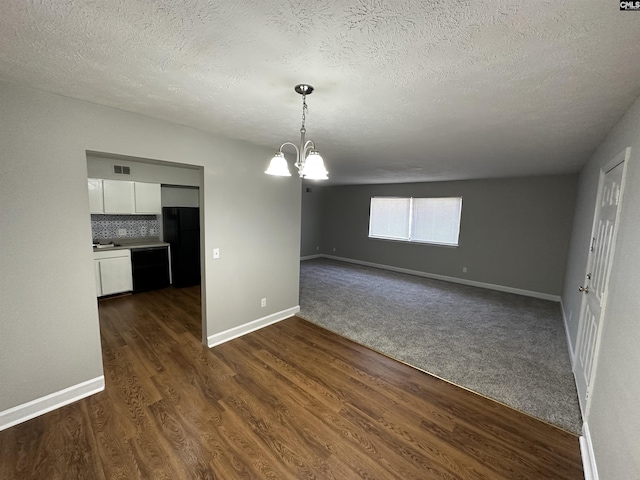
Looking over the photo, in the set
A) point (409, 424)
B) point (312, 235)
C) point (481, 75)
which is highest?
point (481, 75)

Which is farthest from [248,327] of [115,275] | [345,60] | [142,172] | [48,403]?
[142,172]

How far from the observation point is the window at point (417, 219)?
243 inches

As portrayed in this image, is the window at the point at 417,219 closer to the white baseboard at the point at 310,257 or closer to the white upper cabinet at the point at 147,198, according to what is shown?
the white baseboard at the point at 310,257

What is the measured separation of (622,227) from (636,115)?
2.29 feet

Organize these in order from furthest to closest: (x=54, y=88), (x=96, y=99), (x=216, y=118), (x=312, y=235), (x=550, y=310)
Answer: (x=312, y=235) < (x=550, y=310) < (x=216, y=118) < (x=96, y=99) < (x=54, y=88)

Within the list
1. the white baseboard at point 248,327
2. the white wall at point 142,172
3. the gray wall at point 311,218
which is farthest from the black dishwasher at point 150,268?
the gray wall at point 311,218

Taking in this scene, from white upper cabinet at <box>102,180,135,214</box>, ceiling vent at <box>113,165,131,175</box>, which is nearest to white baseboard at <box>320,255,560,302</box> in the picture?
white upper cabinet at <box>102,180,135,214</box>

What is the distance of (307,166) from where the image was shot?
1.68 m

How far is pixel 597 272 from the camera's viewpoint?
2.22 m

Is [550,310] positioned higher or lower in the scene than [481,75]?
lower

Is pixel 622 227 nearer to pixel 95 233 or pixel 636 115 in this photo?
pixel 636 115

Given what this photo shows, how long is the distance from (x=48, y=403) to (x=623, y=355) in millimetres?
3853

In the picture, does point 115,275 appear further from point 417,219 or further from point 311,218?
point 417,219

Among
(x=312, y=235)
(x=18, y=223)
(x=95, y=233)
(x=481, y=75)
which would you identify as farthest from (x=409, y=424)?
(x=312, y=235)
